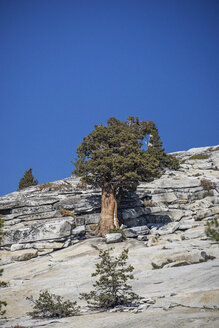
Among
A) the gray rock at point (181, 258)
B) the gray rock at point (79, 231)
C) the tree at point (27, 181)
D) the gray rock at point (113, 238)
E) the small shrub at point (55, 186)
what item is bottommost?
the gray rock at point (181, 258)

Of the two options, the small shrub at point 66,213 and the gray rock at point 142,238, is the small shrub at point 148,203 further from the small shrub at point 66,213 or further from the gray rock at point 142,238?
the small shrub at point 66,213

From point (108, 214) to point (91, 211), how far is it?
437 centimetres

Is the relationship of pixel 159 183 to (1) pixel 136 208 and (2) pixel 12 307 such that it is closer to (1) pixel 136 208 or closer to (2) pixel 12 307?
(1) pixel 136 208

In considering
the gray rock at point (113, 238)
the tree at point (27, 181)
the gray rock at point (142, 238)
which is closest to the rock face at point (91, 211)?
the gray rock at point (142, 238)

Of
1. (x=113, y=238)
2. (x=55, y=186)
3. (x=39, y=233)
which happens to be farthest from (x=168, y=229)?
(x=55, y=186)

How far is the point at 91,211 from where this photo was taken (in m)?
34.1

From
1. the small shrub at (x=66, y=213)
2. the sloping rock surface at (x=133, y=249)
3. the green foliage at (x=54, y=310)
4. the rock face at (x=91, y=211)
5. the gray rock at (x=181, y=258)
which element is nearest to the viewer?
the sloping rock surface at (x=133, y=249)

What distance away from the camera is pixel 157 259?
19625 millimetres

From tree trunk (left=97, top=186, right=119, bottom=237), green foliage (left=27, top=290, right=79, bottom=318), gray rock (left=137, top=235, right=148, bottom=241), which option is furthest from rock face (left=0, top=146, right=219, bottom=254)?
green foliage (left=27, top=290, right=79, bottom=318)

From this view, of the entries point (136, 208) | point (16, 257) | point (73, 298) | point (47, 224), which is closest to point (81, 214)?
point (47, 224)

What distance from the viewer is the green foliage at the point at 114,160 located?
29.8 metres

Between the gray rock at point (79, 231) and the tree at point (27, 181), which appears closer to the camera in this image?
the gray rock at point (79, 231)

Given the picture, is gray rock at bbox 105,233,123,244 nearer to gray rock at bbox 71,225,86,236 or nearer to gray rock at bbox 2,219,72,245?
gray rock at bbox 71,225,86,236

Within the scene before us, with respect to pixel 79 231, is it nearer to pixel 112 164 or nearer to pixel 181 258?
pixel 112 164
